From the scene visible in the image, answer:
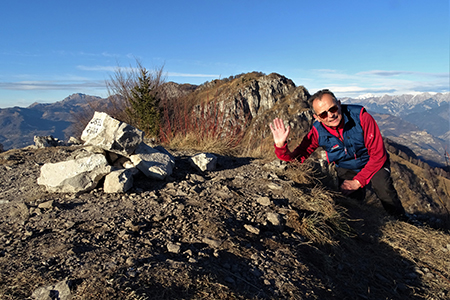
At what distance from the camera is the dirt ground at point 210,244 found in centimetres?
179

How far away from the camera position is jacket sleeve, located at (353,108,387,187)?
11.5 feet

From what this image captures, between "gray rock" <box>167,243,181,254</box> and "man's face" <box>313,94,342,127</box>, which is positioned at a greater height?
"man's face" <box>313,94,342,127</box>

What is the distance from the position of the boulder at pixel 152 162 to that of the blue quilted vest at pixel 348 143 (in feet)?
7.34

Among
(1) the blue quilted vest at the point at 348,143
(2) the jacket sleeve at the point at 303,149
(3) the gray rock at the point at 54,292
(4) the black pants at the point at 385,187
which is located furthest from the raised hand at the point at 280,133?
(3) the gray rock at the point at 54,292

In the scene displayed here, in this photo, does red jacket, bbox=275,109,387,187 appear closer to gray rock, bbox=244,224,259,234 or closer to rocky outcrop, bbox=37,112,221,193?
gray rock, bbox=244,224,259,234

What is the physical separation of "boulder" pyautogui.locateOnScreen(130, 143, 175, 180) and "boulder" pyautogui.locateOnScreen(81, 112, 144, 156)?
20cm

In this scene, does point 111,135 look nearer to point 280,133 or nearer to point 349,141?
point 280,133

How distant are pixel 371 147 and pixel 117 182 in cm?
333

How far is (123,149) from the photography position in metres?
3.69

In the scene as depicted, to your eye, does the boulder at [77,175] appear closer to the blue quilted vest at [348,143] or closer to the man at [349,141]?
the man at [349,141]

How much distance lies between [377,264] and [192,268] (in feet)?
7.14

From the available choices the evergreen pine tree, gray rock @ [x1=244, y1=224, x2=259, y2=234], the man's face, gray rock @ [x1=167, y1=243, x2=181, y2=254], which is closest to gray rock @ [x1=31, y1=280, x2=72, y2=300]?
gray rock @ [x1=167, y1=243, x2=181, y2=254]

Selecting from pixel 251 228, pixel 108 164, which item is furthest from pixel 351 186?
pixel 108 164

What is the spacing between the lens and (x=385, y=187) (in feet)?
13.0
